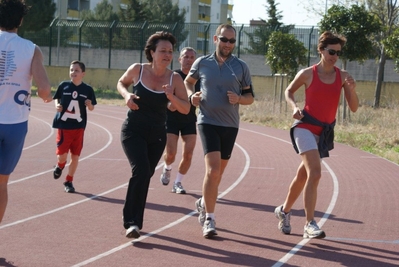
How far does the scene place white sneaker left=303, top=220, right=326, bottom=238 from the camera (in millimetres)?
8039

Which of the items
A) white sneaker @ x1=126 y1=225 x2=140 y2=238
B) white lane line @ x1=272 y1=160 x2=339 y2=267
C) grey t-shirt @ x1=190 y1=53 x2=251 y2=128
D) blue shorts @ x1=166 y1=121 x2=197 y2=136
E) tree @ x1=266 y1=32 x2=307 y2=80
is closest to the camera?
white lane line @ x1=272 y1=160 x2=339 y2=267

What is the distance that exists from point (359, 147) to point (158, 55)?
535 inches

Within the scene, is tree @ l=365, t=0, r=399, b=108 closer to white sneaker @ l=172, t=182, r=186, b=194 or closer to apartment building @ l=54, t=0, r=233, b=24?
white sneaker @ l=172, t=182, r=186, b=194

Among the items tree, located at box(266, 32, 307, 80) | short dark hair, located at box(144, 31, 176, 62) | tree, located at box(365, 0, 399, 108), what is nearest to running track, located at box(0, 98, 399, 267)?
short dark hair, located at box(144, 31, 176, 62)

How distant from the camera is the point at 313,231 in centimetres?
808

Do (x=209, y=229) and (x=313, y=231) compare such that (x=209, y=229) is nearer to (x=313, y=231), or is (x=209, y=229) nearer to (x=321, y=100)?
(x=313, y=231)

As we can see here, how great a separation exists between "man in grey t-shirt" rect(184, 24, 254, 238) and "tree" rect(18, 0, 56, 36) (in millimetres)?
47361

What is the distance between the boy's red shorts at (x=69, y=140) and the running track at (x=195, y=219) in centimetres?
61

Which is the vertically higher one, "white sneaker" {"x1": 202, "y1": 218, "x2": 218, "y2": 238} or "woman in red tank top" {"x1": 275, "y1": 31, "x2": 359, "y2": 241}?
"woman in red tank top" {"x1": 275, "y1": 31, "x2": 359, "y2": 241}

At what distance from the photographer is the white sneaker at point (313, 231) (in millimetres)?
8039

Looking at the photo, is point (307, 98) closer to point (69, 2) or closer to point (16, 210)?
point (16, 210)

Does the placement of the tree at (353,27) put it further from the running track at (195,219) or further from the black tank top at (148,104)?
the black tank top at (148,104)

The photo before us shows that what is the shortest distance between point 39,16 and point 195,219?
4817 cm

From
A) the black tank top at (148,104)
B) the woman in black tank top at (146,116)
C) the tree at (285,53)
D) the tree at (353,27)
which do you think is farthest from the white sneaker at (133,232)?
the tree at (285,53)
